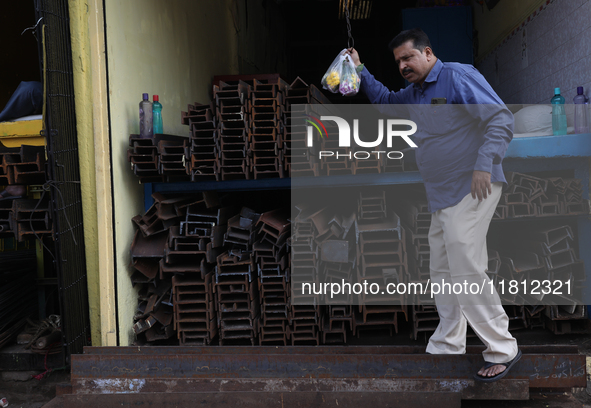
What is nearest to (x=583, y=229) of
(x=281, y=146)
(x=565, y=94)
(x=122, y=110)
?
(x=565, y=94)

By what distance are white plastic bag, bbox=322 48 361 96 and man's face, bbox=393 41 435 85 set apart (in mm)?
395

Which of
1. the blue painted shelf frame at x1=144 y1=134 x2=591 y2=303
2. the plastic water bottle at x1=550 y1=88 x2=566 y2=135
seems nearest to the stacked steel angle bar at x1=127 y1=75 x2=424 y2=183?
the blue painted shelf frame at x1=144 y1=134 x2=591 y2=303

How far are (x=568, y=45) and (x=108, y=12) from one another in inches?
155

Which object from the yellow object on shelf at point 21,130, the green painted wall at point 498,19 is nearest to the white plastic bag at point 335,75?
the yellow object on shelf at point 21,130

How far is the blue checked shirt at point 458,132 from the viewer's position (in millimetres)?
2479

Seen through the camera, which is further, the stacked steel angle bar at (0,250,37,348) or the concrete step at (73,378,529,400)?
the stacked steel angle bar at (0,250,37,348)

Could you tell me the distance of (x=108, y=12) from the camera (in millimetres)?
3334

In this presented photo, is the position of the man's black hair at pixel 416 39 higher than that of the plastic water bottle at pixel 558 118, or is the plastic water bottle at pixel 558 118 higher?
the man's black hair at pixel 416 39

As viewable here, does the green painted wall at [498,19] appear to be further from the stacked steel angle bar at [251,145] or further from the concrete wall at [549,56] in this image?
the stacked steel angle bar at [251,145]

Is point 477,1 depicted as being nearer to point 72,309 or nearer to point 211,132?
point 211,132

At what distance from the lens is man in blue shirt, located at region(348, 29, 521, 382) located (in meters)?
2.49

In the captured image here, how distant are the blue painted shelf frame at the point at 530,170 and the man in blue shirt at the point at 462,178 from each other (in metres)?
0.67

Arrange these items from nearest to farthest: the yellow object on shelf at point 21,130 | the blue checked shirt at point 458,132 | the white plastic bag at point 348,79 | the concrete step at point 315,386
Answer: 1. the blue checked shirt at point 458,132
2. the concrete step at point 315,386
3. the white plastic bag at point 348,79
4. the yellow object on shelf at point 21,130

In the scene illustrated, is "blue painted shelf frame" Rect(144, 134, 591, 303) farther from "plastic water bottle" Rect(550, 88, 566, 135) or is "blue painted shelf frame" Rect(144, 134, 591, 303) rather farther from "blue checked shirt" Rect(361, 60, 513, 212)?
"blue checked shirt" Rect(361, 60, 513, 212)
